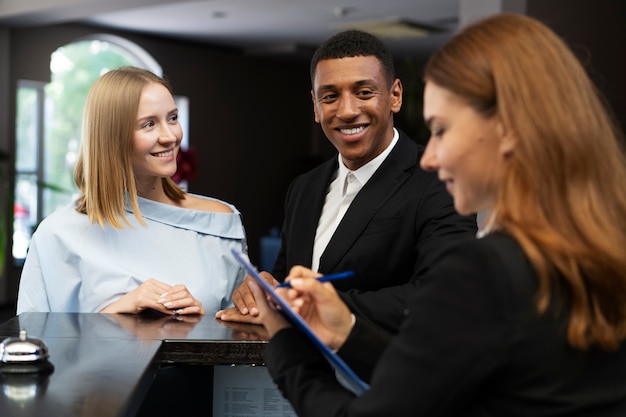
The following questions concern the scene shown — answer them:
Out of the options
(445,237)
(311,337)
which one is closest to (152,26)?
(445,237)

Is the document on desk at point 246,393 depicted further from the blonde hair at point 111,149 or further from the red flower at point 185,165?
the red flower at point 185,165

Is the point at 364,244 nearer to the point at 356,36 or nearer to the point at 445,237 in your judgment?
the point at 445,237

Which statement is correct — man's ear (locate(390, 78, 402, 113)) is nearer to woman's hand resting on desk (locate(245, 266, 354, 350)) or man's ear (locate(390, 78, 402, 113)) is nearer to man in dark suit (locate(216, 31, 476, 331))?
man in dark suit (locate(216, 31, 476, 331))

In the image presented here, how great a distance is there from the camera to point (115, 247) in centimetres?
248

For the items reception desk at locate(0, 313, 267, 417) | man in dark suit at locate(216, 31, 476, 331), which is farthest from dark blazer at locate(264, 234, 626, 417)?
man in dark suit at locate(216, 31, 476, 331)

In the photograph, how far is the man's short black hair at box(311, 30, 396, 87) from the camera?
232 centimetres

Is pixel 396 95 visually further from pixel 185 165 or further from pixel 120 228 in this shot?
pixel 185 165

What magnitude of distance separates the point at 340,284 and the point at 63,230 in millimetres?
829

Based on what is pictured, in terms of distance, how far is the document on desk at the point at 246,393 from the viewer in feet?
6.76

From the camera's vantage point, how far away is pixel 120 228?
2.49 m

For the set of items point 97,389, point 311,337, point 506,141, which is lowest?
point 97,389

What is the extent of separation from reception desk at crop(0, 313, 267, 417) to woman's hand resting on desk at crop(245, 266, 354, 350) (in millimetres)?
279

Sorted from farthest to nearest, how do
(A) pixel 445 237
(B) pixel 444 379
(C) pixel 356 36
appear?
(C) pixel 356 36, (A) pixel 445 237, (B) pixel 444 379

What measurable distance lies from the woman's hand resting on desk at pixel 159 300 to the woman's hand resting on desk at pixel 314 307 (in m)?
0.86
